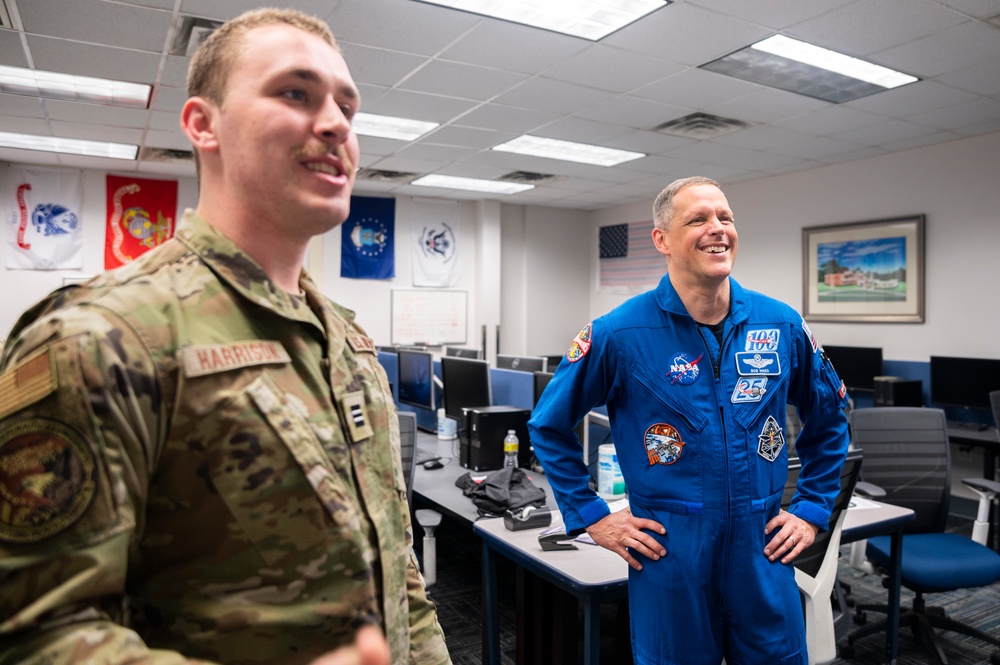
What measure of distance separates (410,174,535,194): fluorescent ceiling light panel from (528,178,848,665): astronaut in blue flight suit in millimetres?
5459

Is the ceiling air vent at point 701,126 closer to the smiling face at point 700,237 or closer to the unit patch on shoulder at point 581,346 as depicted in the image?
the smiling face at point 700,237

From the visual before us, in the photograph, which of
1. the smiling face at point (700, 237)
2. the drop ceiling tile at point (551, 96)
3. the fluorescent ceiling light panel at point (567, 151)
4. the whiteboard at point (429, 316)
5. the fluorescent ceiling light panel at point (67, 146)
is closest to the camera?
the smiling face at point (700, 237)

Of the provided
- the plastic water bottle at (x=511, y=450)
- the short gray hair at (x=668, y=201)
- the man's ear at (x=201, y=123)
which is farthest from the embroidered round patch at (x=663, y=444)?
the plastic water bottle at (x=511, y=450)

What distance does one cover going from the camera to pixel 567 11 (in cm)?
321

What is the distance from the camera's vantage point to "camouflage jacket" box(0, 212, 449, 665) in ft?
1.77

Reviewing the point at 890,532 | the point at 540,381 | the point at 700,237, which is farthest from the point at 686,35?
the point at 890,532

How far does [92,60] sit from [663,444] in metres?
3.78

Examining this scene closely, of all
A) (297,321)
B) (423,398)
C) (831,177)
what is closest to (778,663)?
(297,321)

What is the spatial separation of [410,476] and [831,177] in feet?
17.4

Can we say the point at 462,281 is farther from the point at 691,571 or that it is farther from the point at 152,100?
the point at 691,571

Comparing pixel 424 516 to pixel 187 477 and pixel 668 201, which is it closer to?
pixel 668 201

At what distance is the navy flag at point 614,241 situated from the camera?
858 cm

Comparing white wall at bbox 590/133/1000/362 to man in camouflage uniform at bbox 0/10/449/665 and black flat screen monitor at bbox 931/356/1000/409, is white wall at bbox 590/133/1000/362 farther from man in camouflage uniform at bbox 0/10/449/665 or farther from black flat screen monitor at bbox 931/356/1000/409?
man in camouflage uniform at bbox 0/10/449/665

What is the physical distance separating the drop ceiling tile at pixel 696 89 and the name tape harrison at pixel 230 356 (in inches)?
148
